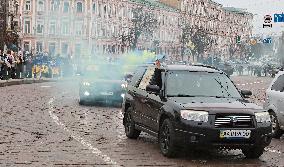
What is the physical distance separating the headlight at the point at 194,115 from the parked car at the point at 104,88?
11.8m

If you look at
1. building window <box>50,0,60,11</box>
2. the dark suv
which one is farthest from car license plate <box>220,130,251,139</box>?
building window <box>50,0,60,11</box>

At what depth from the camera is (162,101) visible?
1059 centimetres

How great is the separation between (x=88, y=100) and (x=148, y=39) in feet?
301

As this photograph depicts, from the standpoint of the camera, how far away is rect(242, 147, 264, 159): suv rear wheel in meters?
10.1

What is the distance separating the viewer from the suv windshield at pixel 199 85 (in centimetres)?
1078

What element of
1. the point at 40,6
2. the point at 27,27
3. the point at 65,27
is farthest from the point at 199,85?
the point at 65,27

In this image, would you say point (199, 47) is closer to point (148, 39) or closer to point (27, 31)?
point (148, 39)

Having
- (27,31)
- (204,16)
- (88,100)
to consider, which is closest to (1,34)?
(88,100)

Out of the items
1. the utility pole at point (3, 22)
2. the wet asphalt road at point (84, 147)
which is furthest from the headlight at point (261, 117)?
the utility pole at point (3, 22)

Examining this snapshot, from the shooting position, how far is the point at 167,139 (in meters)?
10.1

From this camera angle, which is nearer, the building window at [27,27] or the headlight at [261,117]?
the headlight at [261,117]

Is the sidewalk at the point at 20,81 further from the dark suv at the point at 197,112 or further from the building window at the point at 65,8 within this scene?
the building window at the point at 65,8

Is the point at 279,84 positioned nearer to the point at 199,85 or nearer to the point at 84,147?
the point at 199,85

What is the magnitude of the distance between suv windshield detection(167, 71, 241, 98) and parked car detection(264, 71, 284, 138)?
227 centimetres
